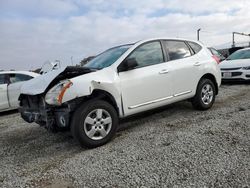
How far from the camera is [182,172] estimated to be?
9.52 feet

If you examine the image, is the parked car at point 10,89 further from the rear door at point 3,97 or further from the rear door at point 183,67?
the rear door at point 183,67

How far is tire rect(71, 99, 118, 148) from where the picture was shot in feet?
12.1

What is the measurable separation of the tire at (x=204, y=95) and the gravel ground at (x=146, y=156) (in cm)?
27

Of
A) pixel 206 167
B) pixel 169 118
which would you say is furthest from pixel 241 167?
pixel 169 118

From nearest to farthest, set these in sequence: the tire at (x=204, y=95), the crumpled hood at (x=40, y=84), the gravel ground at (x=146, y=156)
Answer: the gravel ground at (x=146, y=156) < the crumpled hood at (x=40, y=84) < the tire at (x=204, y=95)

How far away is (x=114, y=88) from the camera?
410 cm

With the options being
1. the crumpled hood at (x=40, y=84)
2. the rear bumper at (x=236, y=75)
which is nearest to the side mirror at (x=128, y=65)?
the crumpled hood at (x=40, y=84)

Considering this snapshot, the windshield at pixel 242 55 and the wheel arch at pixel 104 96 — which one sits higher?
the windshield at pixel 242 55

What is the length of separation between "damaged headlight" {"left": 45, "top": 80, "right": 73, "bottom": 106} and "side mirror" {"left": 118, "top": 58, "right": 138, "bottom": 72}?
0.97 m

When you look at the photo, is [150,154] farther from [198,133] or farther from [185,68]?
[185,68]

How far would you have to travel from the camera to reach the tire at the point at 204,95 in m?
5.41

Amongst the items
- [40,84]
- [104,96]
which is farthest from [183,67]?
[40,84]

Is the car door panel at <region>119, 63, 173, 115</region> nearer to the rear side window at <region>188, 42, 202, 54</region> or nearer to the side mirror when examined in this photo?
the side mirror

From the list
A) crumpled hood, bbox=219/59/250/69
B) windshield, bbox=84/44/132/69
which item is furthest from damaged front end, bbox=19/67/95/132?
crumpled hood, bbox=219/59/250/69
